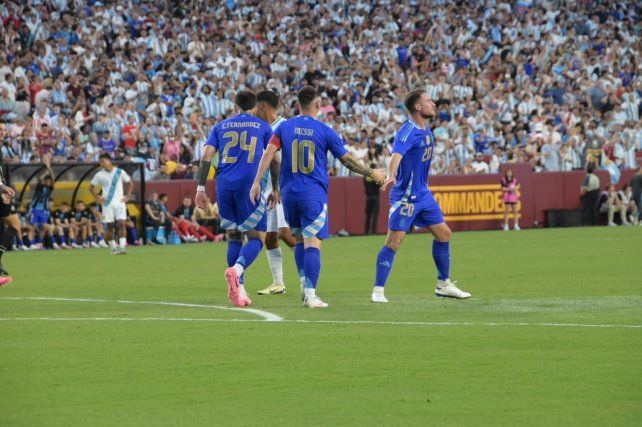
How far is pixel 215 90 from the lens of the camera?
34.6 m

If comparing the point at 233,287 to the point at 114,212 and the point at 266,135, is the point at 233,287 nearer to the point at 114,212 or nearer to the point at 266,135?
the point at 266,135

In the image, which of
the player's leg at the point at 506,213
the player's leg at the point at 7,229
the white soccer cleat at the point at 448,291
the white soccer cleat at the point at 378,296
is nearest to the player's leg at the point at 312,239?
the white soccer cleat at the point at 378,296

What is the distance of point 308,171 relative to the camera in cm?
1339

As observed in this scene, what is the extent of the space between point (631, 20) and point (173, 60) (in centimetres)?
1918

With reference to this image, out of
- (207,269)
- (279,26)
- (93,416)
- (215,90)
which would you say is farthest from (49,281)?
(279,26)

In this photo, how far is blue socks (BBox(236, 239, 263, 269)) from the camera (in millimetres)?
13781

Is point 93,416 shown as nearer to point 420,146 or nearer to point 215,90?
point 420,146

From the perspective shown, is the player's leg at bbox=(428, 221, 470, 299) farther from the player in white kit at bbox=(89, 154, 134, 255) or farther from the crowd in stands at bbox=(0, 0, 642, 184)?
the crowd in stands at bbox=(0, 0, 642, 184)

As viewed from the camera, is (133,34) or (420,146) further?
(133,34)

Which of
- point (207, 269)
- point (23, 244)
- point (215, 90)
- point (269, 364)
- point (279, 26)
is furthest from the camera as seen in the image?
point (279, 26)

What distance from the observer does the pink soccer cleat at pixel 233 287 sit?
1342 centimetres

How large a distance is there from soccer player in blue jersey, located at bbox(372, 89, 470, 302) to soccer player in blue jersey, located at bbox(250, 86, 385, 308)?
2.77ft

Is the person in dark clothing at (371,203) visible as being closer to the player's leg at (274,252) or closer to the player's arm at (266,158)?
the player's leg at (274,252)

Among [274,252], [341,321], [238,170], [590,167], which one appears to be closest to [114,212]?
[274,252]
